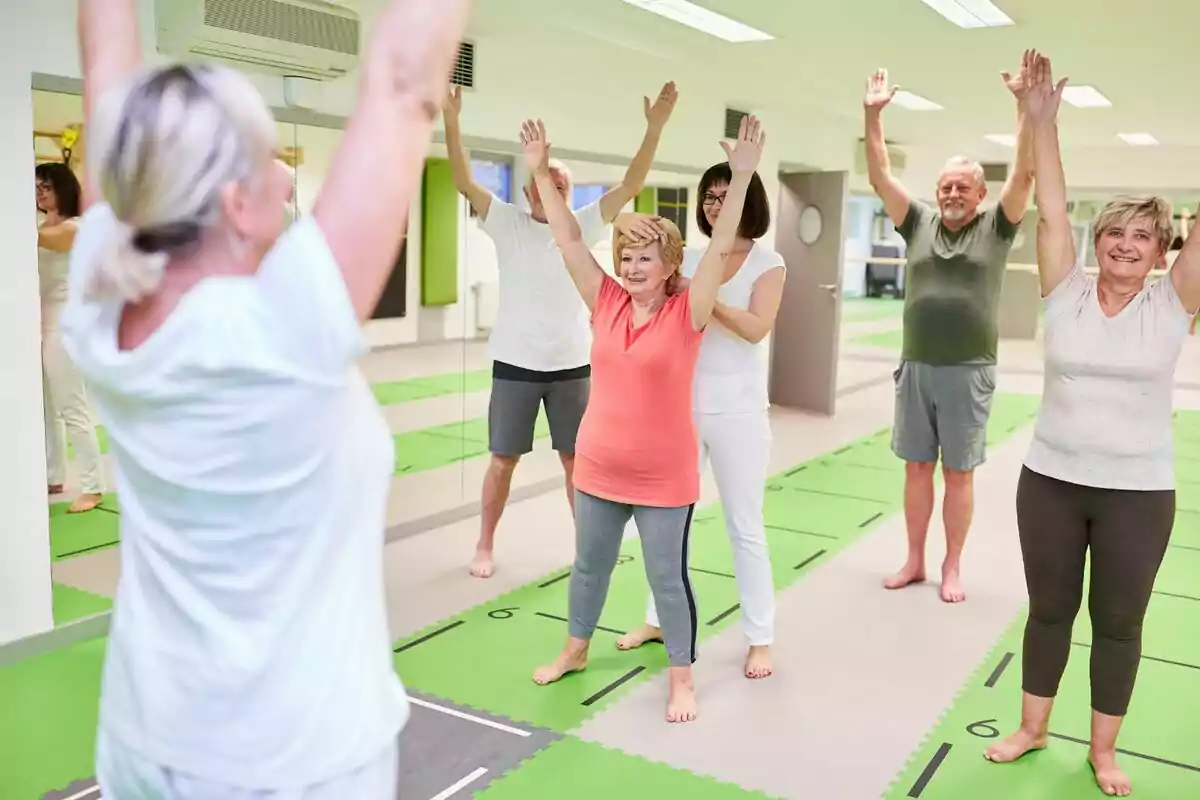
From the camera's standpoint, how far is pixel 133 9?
1.19m

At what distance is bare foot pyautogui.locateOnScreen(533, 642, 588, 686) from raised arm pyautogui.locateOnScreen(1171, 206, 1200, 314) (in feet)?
6.13

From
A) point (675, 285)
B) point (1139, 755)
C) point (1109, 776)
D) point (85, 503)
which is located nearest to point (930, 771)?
point (1109, 776)

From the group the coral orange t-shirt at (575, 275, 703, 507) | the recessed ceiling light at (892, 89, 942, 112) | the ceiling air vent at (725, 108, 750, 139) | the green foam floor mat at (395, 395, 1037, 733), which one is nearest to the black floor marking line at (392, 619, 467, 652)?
the green foam floor mat at (395, 395, 1037, 733)

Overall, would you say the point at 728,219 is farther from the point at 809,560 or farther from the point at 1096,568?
the point at 809,560

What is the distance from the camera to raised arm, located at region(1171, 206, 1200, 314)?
2383 millimetres

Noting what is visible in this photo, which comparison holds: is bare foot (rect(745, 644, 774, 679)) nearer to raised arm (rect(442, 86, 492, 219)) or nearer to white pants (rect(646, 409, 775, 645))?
white pants (rect(646, 409, 775, 645))

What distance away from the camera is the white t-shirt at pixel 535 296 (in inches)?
157

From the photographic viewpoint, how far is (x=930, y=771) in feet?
8.88

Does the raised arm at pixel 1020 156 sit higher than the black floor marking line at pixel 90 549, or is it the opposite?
the raised arm at pixel 1020 156

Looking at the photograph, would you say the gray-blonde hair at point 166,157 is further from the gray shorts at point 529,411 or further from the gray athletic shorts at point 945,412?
the gray athletic shorts at point 945,412

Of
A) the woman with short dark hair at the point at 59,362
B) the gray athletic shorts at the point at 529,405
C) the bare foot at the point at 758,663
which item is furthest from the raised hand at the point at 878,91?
the woman with short dark hair at the point at 59,362

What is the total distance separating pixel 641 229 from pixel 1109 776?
1819 mm

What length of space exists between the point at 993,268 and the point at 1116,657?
1606mm

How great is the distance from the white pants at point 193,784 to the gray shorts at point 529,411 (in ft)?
9.85
